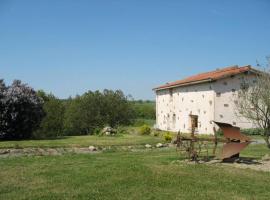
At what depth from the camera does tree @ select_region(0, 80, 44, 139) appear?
22766 mm

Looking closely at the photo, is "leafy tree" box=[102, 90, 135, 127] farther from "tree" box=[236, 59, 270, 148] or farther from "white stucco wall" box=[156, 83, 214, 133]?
"tree" box=[236, 59, 270, 148]

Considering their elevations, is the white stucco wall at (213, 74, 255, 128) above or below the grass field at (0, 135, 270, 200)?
above

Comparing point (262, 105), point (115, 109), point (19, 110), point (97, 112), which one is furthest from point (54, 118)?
point (262, 105)

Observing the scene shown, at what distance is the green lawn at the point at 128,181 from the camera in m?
8.07

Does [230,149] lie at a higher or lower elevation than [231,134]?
lower

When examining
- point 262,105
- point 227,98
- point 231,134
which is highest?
point 227,98

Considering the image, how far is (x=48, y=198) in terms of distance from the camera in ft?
25.3

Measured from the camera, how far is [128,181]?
30.7ft

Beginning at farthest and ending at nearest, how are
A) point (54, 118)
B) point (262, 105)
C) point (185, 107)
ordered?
point (54, 118) < point (185, 107) < point (262, 105)

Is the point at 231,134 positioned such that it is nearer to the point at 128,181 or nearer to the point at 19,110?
the point at 128,181

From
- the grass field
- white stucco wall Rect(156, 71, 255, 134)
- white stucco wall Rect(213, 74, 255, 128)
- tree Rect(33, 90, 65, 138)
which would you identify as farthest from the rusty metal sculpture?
tree Rect(33, 90, 65, 138)

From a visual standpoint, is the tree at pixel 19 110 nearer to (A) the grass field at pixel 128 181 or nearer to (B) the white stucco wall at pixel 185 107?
(A) the grass field at pixel 128 181

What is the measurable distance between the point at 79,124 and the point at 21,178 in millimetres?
29032

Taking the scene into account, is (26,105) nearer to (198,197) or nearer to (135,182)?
(135,182)
